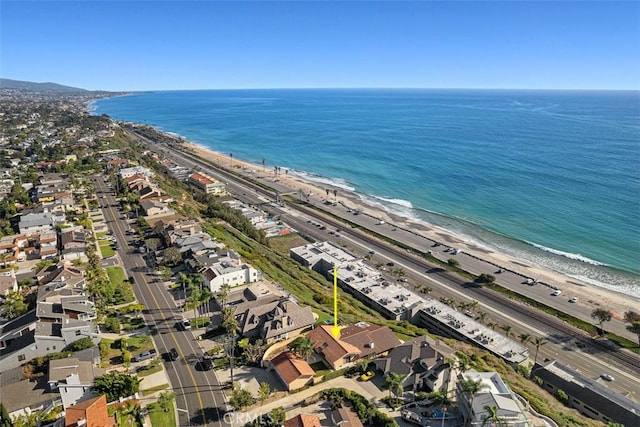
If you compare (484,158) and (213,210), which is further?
(484,158)

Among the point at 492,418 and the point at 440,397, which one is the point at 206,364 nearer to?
the point at 440,397

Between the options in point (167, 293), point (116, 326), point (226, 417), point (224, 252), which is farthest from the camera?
point (224, 252)

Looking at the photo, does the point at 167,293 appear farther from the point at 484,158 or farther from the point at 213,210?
the point at 484,158

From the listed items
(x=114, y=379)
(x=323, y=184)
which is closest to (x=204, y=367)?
(x=114, y=379)

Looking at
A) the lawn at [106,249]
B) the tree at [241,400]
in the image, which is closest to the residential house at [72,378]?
the tree at [241,400]

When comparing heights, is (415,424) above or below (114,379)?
below

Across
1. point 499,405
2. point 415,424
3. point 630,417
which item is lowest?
point 630,417

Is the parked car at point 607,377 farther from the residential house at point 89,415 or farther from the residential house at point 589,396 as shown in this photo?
the residential house at point 89,415
